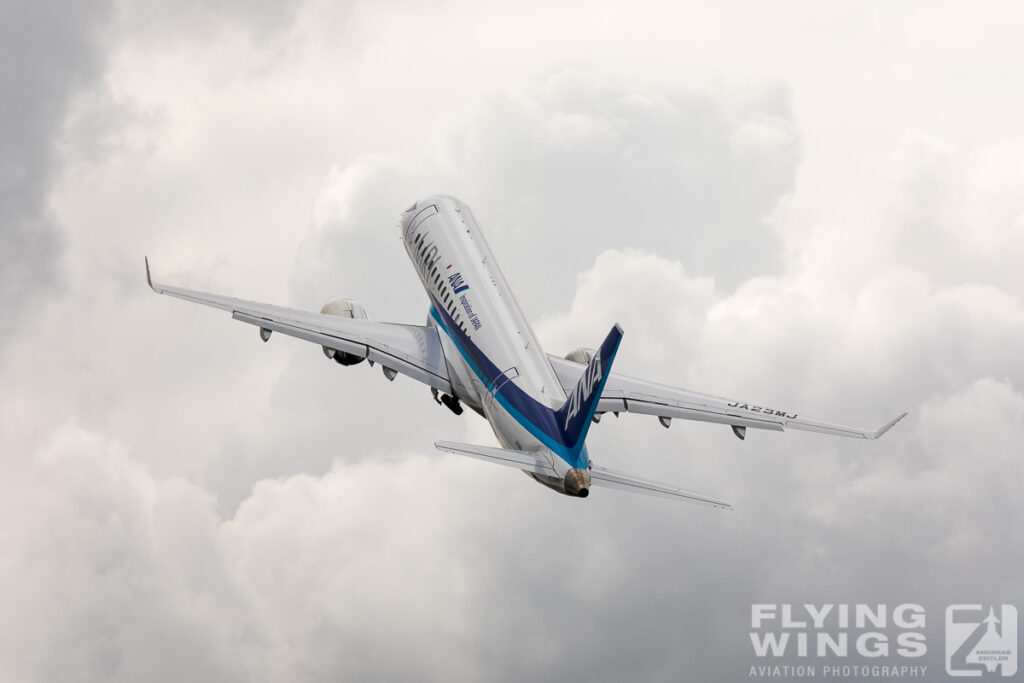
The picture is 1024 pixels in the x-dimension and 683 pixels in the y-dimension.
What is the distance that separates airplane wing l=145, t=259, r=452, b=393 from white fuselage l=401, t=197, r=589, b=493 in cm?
91

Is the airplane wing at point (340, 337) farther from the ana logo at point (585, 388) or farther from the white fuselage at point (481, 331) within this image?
the ana logo at point (585, 388)

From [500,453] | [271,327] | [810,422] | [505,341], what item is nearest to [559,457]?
[500,453]

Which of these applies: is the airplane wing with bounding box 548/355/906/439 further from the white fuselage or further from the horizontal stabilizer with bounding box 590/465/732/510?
the horizontal stabilizer with bounding box 590/465/732/510

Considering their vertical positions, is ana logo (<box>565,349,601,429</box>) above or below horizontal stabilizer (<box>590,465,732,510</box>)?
above

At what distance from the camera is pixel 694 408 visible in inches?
2485

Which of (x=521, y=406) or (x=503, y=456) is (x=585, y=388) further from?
(x=521, y=406)

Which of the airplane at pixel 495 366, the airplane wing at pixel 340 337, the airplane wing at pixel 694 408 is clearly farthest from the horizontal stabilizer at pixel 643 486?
the airplane wing at pixel 340 337

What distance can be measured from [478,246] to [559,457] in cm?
1670

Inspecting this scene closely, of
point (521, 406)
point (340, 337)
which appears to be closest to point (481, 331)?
point (521, 406)

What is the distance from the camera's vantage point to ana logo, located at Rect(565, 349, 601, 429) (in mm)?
53394

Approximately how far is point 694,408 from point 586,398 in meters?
10.1

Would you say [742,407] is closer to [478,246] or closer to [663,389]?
[663,389]

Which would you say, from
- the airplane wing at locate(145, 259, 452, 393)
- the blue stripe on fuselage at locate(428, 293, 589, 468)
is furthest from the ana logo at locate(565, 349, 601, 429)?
the airplane wing at locate(145, 259, 452, 393)

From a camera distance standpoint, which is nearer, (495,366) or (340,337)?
(495,366)
